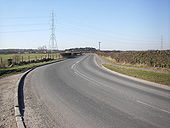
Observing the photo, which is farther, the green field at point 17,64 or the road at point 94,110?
the green field at point 17,64

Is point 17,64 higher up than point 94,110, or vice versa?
point 17,64

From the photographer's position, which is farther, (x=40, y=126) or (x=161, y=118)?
(x=161, y=118)

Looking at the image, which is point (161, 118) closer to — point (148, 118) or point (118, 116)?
point (148, 118)

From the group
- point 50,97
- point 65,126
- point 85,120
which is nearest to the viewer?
point 65,126

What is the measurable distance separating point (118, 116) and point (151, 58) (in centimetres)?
2056

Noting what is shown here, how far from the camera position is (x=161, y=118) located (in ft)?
18.6

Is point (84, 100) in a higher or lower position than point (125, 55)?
lower

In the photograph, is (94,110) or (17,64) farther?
(17,64)

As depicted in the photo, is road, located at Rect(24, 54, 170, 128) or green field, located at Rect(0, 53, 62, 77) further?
green field, located at Rect(0, 53, 62, 77)

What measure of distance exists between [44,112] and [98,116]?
2.03 metres

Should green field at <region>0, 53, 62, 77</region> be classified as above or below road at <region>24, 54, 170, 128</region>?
above

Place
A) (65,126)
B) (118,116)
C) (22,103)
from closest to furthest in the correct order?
(65,126), (118,116), (22,103)

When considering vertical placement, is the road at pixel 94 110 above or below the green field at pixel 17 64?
below

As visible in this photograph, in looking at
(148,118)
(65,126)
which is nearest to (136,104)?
(148,118)
